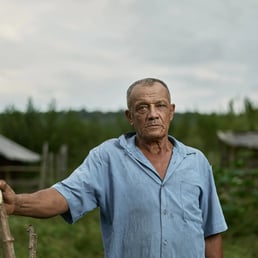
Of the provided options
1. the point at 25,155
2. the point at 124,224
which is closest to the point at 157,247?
the point at 124,224

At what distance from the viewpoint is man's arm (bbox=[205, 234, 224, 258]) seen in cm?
294

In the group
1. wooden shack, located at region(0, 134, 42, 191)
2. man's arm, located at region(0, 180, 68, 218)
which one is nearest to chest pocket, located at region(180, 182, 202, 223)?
man's arm, located at region(0, 180, 68, 218)

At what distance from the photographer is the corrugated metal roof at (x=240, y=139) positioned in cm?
1884

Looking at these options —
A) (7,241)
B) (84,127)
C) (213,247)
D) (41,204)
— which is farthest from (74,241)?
(84,127)

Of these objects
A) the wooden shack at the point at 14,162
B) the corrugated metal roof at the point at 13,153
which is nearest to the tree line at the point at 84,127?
the wooden shack at the point at 14,162

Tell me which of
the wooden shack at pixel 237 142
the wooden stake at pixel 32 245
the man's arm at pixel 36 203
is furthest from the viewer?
the wooden shack at pixel 237 142

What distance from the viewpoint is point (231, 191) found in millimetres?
11484

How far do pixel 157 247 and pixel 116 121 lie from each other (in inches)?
925

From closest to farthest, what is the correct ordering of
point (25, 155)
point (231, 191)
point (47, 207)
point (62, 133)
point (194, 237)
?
point (47, 207), point (194, 237), point (231, 191), point (25, 155), point (62, 133)

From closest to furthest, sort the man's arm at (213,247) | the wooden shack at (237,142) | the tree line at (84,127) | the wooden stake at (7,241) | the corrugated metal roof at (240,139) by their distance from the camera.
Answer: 1. the wooden stake at (7,241)
2. the man's arm at (213,247)
3. the wooden shack at (237,142)
4. the corrugated metal roof at (240,139)
5. the tree line at (84,127)

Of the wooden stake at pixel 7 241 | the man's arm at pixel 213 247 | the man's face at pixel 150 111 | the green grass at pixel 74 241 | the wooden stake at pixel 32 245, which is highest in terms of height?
→ the man's face at pixel 150 111

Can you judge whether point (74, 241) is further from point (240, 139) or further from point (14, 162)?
point (14, 162)

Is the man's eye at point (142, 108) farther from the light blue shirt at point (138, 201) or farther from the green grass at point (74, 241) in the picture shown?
the green grass at point (74, 241)

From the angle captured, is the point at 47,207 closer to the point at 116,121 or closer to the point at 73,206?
the point at 73,206
